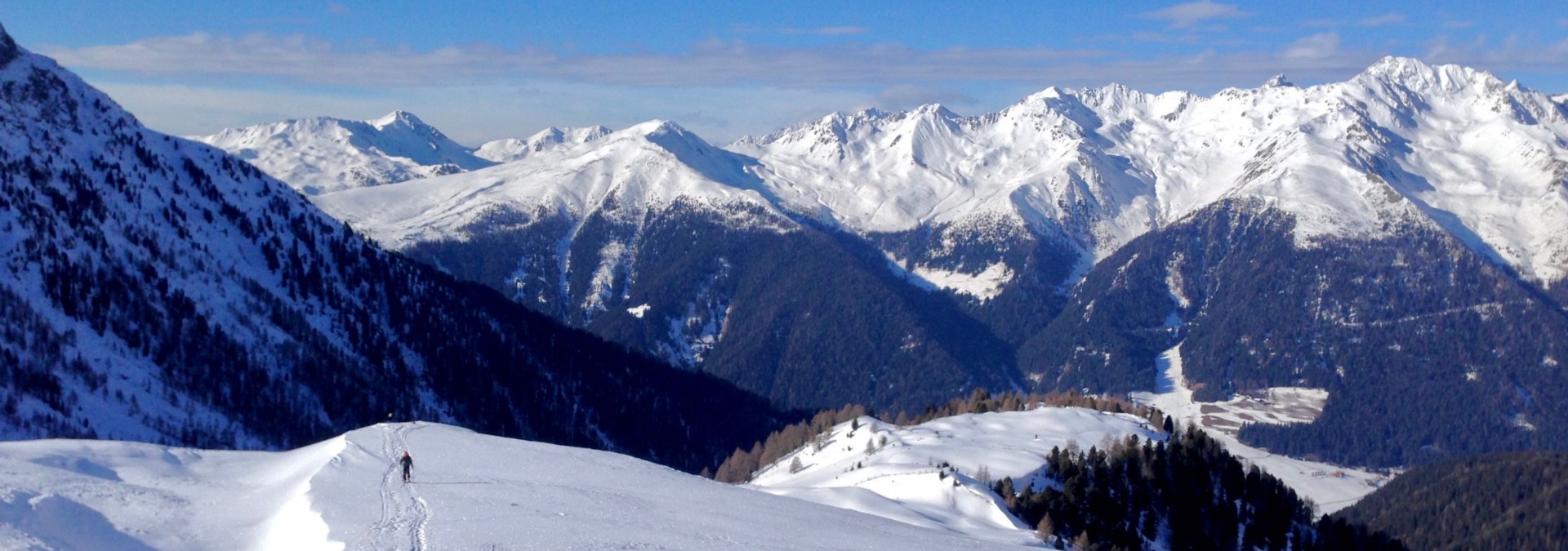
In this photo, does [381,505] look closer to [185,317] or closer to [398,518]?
[398,518]

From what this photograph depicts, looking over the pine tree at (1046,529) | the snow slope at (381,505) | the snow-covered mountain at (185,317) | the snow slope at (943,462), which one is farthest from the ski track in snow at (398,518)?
the snow-covered mountain at (185,317)

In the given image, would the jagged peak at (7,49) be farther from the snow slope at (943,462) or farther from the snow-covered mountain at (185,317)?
the snow slope at (943,462)

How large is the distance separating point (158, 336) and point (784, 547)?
116 m

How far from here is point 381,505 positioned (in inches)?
1763

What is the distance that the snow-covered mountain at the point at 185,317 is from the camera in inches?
4737

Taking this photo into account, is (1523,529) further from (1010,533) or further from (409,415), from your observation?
(409,415)

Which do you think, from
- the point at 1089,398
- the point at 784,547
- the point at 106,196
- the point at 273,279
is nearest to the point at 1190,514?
the point at 1089,398

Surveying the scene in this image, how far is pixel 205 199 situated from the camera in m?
183

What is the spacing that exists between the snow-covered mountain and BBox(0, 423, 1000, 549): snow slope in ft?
209

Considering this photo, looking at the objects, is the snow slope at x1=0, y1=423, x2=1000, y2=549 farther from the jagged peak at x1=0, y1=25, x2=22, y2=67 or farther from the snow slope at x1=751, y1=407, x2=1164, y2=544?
the jagged peak at x1=0, y1=25, x2=22, y2=67

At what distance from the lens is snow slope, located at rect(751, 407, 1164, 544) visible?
7650cm

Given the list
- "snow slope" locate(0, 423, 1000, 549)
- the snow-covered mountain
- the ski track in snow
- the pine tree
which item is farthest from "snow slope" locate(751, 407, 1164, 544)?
the snow-covered mountain

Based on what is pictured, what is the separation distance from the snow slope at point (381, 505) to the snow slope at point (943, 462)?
13123 mm

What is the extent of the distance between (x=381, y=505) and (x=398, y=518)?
239 cm
